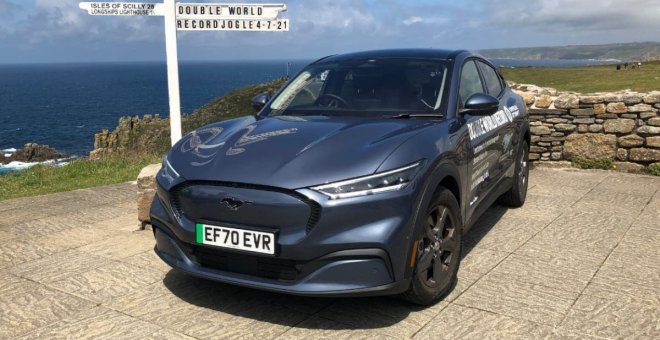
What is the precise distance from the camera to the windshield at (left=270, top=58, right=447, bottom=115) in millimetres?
4195

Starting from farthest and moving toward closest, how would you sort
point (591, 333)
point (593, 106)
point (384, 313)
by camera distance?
point (593, 106)
point (384, 313)
point (591, 333)

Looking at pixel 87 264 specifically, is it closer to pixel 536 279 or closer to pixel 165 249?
pixel 165 249

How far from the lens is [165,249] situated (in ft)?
11.6

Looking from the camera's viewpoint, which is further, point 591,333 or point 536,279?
point 536,279

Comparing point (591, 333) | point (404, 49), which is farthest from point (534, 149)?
point (591, 333)

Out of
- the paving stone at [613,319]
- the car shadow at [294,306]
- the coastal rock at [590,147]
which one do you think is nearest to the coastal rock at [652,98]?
the coastal rock at [590,147]

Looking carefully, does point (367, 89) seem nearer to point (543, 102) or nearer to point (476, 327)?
point (476, 327)

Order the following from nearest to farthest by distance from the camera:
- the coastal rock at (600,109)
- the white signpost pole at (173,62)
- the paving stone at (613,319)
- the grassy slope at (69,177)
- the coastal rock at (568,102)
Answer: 1. the paving stone at (613,319)
2. the white signpost pole at (173,62)
3. the grassy slope at (69,177)
4. the coastal rock at (600,109)
5. the coastal rock at (568,102)

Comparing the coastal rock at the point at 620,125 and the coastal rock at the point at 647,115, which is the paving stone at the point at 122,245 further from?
the coastal rock at the point at 647,115

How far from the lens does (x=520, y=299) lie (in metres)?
3.68

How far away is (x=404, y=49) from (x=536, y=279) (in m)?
2.14

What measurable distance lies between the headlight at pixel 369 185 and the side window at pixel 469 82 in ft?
4.42

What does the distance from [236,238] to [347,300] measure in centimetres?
92

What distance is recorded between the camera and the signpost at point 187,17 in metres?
5.94
